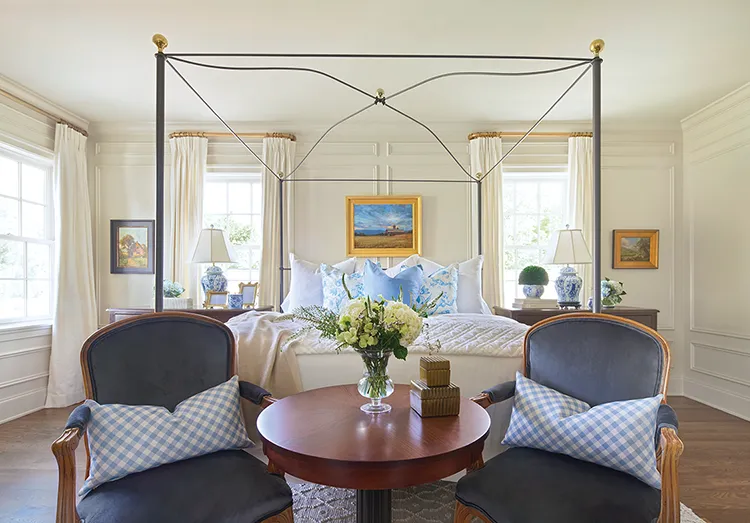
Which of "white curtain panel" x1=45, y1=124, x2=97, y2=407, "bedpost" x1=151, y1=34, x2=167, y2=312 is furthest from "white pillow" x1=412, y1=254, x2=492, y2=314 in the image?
"white curtain panel" x1=45, y1=124, x2=97, y2=407

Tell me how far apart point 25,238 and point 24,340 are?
927 millimetres

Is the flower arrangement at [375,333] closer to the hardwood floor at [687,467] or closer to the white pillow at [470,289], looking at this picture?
the hardwood floor at [687,467]

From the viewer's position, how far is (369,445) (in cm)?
131

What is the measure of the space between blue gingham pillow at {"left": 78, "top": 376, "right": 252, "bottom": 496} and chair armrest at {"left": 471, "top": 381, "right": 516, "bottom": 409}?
0.94 metres

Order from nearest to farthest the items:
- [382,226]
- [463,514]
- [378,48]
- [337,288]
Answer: [463,514], [378,48], [337,288], [382,226]

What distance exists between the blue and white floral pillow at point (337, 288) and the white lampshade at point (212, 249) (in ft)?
3.47

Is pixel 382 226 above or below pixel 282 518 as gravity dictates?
above

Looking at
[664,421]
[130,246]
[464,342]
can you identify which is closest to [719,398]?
[464,342]

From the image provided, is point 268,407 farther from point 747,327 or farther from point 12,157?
point 747,327

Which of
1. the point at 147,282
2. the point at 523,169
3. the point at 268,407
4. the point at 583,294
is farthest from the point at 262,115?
the point at 583,294

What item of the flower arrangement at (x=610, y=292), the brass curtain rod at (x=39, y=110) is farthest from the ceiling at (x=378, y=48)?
the flower arrangement at (x=610, y=292)

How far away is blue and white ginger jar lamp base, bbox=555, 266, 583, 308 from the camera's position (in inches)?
161

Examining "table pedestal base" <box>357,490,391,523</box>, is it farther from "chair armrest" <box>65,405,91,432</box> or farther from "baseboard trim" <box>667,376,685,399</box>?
"baseboard trim" <box>667,376,685,399</box>

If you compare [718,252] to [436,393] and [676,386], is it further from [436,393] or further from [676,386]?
[436,393]
